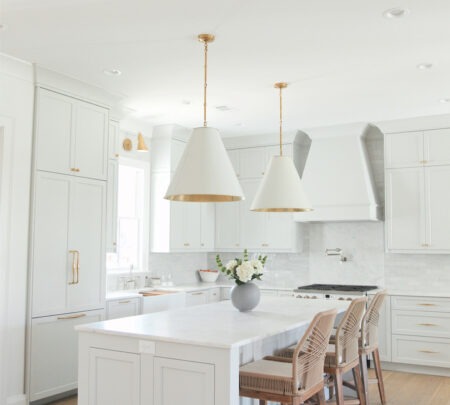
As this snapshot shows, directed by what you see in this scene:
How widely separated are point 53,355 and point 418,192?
4.35m

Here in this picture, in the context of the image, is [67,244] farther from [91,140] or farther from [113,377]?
[113,377]

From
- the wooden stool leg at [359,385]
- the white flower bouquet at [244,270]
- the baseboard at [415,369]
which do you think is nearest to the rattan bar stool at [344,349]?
the wooden stool leg at [359,385]

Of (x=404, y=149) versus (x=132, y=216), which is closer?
(x=404, y=149)

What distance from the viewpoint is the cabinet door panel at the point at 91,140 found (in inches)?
192

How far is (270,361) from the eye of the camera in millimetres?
3391

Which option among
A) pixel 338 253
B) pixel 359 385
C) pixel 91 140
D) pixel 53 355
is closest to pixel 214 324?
pixel 359 385

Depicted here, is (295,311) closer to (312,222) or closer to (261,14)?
(261,14)

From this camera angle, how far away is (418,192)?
6148mm

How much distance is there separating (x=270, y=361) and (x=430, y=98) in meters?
3.38

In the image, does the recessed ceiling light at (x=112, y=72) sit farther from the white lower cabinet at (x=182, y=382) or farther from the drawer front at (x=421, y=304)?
the drawer front at (x=421, y=304)

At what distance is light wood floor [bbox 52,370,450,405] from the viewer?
4727 millimetres

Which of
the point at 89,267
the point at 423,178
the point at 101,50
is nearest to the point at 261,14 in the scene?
the point at 101,50

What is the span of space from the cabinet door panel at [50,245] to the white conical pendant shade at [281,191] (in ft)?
5.75

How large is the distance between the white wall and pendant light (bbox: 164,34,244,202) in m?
1.67
